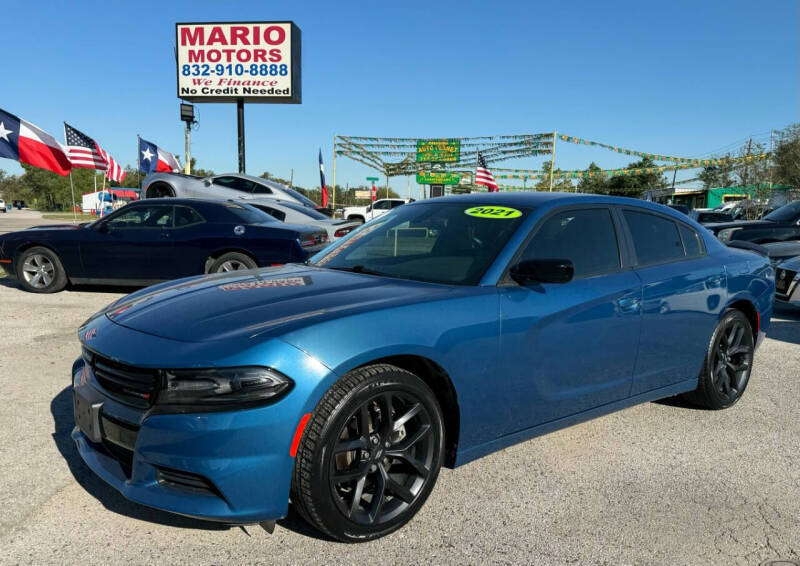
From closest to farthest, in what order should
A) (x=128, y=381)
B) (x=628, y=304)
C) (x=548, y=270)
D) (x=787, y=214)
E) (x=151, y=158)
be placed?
(x=128, y=381), (x=548, y=270), (x=628, y=304), (x=787, y=214), (x=151, y=158)

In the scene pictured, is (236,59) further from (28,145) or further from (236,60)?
(28,145)

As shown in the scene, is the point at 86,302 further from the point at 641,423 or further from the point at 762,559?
the point at 762,559

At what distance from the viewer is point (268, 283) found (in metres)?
2.99

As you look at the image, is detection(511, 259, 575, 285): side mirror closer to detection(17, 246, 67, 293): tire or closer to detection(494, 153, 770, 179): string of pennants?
detection(17, 246, 67, 293): tire

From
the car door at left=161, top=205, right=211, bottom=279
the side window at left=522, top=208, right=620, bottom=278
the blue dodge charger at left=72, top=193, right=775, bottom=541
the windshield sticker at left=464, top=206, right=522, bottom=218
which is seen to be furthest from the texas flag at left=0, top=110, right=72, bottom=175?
the side window at left=522, top=208, right=620, bottom=278

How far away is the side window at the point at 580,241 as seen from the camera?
315 centimetres

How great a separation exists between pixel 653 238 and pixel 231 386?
9.33 ft

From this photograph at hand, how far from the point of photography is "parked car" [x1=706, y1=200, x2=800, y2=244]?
10430 millimetres

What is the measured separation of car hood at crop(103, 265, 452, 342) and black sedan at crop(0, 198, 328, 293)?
4.69 meters

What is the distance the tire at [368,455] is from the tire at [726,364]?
236 centimetres

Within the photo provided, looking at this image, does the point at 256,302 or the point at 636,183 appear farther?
the point at 636,183

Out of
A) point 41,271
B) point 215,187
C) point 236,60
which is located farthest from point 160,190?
point 236,60

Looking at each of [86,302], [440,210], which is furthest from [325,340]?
[86,302]

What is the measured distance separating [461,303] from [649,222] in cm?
180
